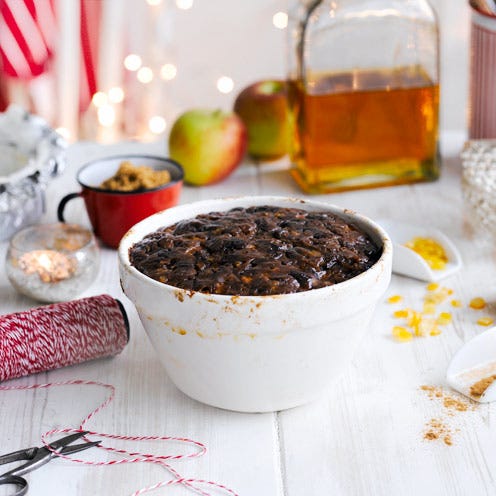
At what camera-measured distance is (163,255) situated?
3.31 feet

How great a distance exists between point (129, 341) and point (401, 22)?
2.79 ft

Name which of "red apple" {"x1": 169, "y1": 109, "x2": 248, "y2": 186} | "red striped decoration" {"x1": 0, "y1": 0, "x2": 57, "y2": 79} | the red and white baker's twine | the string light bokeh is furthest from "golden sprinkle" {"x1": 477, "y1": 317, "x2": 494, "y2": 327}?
"red striped decoration" {"x1": 0, "y1": 0, "x2": 57, "y2": 79}

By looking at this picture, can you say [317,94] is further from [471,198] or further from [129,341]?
[129,341]

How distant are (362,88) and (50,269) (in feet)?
2.31

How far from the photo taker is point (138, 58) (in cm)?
272

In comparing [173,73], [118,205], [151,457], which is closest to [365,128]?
[118,205]

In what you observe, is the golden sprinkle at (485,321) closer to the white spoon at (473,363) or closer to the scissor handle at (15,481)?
the white spoon at (473,363)

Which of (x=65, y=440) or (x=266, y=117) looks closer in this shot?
(x=65, y=440)

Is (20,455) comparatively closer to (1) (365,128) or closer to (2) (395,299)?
(2) (395,299)

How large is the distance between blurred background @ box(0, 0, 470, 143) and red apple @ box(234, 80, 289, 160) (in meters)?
0.74

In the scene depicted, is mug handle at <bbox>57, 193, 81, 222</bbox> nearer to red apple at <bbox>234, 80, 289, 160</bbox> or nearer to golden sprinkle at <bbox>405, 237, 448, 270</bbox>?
red apple at <bbox>234, 80, 289, 160</bbox>

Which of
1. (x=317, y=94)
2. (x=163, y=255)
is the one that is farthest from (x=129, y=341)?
(x=317, y=94)

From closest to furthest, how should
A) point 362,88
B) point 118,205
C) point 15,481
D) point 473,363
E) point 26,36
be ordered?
1. point 15,481
2. point 473,363
3. point 118,205
4. point 362,88
5. point 26,36

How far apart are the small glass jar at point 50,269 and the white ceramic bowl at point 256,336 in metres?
0.31
